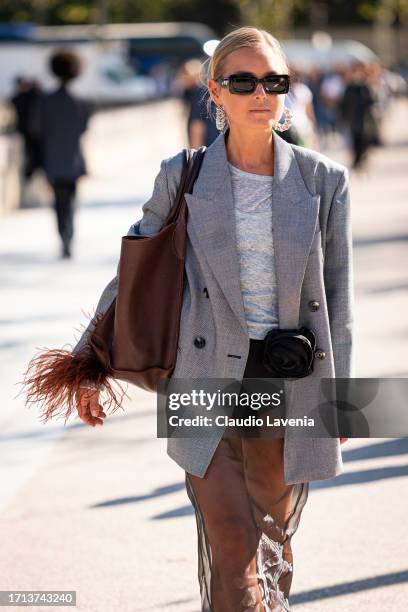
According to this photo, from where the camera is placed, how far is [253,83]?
3.51 meters

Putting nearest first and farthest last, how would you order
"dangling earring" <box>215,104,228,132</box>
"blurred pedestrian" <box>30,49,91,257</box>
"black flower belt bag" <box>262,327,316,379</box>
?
"black flower belt bag" <box>262,327,316,379</box>, "dangling earring" <box>215,104,228,132</box>, "blurred pedestrian" <box>30,49,91,257</box>

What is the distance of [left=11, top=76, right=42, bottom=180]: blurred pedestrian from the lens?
641 inches

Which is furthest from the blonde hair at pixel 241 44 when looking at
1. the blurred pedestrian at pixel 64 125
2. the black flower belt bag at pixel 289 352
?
the blurred pedestrian at pixel 64 125

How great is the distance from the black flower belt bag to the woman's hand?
486mm

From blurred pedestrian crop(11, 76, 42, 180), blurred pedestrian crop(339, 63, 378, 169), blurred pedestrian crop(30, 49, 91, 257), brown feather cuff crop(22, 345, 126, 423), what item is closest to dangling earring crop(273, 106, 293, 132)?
brown feather cuff crop(22, 345, 126, 423)

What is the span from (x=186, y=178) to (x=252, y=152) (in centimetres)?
19

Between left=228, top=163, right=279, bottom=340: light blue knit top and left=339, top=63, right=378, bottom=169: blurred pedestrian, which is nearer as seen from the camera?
left=228, top=163, right=279, bottom=340: light blue knit top

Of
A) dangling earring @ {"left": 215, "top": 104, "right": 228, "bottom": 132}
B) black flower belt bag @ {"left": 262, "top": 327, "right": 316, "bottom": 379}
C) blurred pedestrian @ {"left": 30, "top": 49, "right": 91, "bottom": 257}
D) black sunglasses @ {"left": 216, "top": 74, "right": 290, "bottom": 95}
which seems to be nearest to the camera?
black flower belt bag @ {"left": 262, "top": 327, "right": 316, "bottom": 379}

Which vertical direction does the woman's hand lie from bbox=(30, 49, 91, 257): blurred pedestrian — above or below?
below

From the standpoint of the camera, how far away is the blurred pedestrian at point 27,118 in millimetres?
16281

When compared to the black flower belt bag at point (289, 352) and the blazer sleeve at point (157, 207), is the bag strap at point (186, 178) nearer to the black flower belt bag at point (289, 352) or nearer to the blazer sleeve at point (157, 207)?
the blazer sleeve at point (157, 207)

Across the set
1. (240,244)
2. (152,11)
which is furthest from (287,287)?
(152,11)

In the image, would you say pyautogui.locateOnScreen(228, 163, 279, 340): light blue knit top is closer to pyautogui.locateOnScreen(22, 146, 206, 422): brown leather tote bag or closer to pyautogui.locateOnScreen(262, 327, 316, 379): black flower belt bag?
pyautogui.locateOnScreen(262, 327, 316, 379): black flower belt bag

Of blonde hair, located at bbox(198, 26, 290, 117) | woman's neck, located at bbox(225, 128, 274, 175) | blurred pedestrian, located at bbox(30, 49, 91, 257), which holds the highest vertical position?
blurred pedestrian, located at bbox(30, 49, 91, 257)
